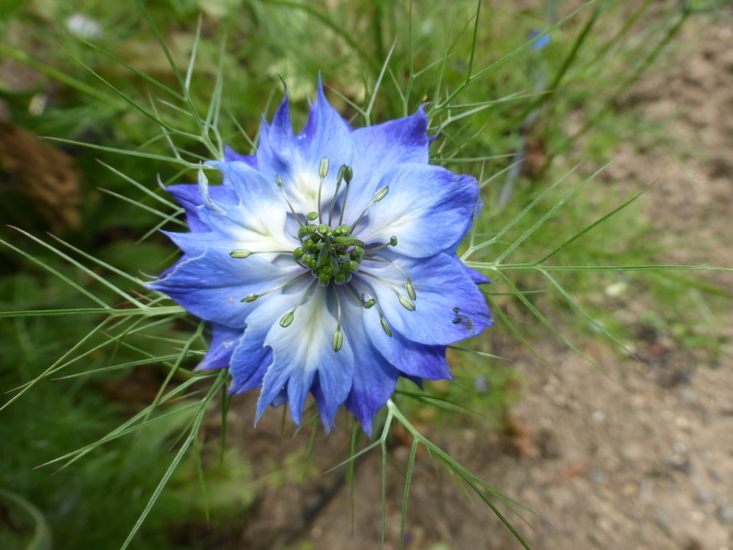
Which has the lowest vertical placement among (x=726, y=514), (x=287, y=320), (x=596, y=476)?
(x=726, y=514)

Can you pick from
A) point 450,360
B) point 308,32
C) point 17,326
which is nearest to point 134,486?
point 17,326

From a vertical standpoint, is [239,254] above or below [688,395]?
above

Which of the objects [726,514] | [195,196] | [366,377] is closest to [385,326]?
[366,377]

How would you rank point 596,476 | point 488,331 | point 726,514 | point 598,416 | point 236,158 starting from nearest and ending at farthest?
point 236,158
point 726,514
point 596,476
point 598,416
point 488,331

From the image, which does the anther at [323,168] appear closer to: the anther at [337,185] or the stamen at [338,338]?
the anther at [337,185]

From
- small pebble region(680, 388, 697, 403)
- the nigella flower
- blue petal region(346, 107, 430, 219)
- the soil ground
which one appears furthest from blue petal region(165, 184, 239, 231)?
small pebble region(680, 388, 697, 403)

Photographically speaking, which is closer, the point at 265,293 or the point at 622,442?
the point at 265,293

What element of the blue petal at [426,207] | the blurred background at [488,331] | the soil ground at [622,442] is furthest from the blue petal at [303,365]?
the soil ground at [622,442]

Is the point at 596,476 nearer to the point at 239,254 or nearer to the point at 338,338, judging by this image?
the point at 338,338
